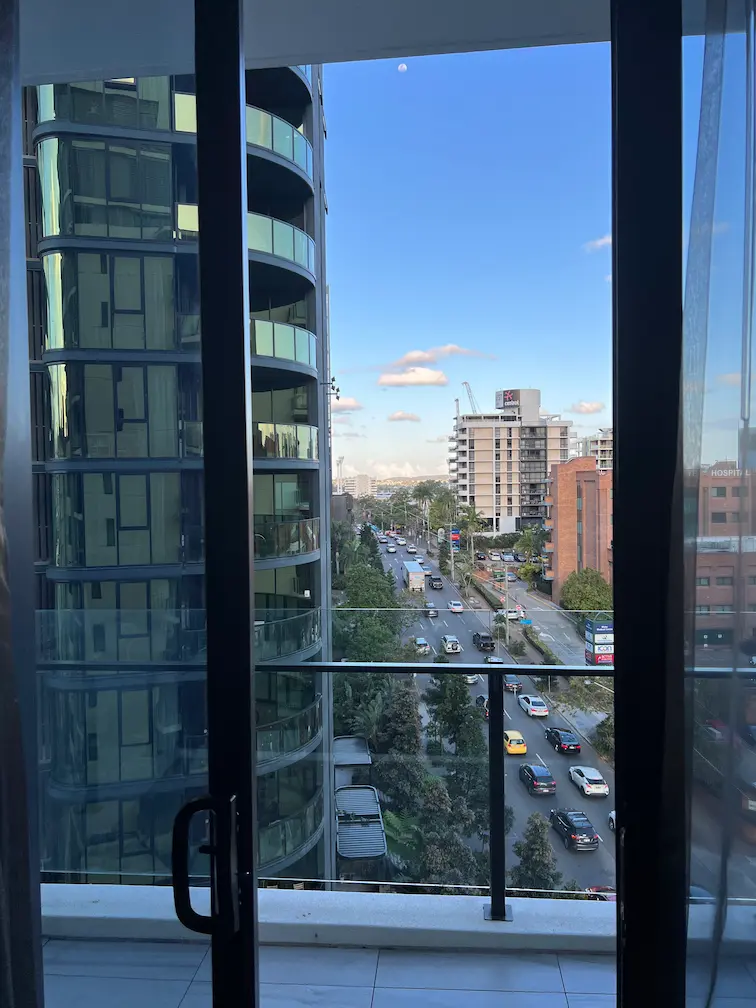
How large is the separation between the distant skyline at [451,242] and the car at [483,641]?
1.51m

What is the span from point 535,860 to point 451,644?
2275 millimetres

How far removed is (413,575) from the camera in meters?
5.70

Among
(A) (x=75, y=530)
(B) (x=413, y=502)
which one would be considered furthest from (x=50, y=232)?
(B) (x=413, y=502)

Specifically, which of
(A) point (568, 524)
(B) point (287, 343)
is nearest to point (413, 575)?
(A) point (568, 524)

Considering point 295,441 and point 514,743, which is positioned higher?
point 295,441

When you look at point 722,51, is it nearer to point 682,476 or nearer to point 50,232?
point 682,476

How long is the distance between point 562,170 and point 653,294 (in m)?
5.60

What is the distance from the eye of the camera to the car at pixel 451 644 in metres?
4.93

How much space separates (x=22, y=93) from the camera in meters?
1.33

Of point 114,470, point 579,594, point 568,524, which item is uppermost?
point 114,470

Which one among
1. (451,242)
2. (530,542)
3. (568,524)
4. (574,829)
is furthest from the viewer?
(451,242)

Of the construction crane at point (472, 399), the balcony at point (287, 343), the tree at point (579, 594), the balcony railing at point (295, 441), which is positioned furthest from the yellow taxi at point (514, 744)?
the balcony at point (287, 343)

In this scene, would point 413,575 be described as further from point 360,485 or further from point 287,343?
point 287,343

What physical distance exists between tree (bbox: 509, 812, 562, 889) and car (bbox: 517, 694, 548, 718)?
394mm
